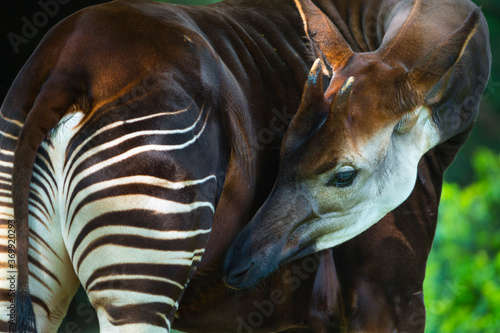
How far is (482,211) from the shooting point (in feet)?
23.4

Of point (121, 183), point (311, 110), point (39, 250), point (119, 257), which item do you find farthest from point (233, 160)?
point (39, 250)

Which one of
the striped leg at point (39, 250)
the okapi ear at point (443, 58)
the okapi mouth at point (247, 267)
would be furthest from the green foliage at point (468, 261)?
the striped leg at point (39, 250)

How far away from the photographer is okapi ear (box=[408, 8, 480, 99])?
2734 mm

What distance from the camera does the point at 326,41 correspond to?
3.09m

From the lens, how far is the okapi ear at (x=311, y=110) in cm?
269

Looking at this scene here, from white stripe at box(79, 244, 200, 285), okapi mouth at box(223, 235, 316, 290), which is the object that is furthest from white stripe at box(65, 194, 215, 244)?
okapi mouth at box(223, 235, 316, 290)

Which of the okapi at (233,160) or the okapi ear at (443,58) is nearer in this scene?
the okapi at (233,160)

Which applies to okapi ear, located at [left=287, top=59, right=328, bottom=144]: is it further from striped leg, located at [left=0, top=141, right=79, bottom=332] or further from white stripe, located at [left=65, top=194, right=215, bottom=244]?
striped leg, located at [left=0, top=141, right=79, bottom=332]

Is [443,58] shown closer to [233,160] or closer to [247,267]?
[233,160]

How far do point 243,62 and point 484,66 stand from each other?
1242 mm

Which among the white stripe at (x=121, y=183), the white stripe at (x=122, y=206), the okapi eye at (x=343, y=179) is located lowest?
the okapi eye at (x=343, y=179)

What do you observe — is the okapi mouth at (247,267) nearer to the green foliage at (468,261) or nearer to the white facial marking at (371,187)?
the white facial marking at (371,187)

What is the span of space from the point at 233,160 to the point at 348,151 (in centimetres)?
49

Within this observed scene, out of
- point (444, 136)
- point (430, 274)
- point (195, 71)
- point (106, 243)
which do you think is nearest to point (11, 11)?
point (195, 71)
